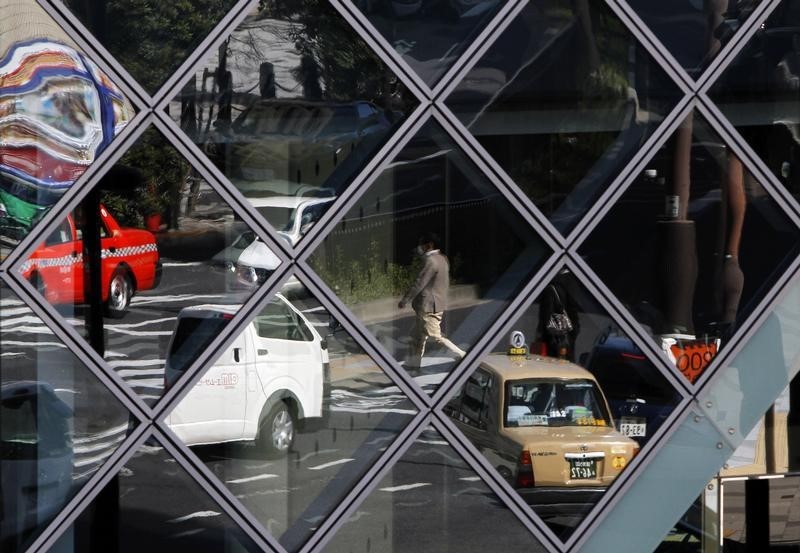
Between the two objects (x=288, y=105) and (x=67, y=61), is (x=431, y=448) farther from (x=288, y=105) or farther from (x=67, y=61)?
(x=67, y=61)

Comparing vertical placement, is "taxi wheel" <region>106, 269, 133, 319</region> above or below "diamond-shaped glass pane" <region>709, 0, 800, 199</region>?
below

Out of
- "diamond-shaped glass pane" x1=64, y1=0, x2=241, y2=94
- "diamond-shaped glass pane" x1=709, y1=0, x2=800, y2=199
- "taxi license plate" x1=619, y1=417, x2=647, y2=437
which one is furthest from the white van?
"diamond-shaped glass pane" x1=709, y1=0, x2=800, y2=199

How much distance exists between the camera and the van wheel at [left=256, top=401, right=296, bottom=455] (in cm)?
668

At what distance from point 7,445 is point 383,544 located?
7.69 ft

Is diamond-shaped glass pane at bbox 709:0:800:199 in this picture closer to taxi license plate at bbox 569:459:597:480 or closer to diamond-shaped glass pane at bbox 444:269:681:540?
diamond-shaped glass pane at bbox 444:269:681:540

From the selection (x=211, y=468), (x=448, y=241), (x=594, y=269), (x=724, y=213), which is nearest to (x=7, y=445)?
(x=211, y=468)

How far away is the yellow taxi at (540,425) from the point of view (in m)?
6.95

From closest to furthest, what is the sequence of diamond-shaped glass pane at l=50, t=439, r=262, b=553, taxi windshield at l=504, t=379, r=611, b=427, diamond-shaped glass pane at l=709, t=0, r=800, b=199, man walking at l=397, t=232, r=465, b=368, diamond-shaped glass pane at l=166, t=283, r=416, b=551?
diamond-shaped glass pane at l=50, t=439, r=262, b=553 < diamond-shaped glass pane at l=166, t=283, r=416, b=551 < man walking at l=397, t=232, r=465, b=368 < taxi windshield at l=504, t=379, r=611, b=427 < diamond-shaped glass pane at l=709, t=0, r=800, b=199

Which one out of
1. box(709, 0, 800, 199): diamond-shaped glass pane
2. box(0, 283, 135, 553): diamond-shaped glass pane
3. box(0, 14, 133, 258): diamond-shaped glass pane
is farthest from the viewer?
box(709, 0, 800, 199): diamond-shaped glass pane

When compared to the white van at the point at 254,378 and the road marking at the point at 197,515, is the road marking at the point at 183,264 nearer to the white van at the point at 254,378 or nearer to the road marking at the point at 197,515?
the white van at the point at 254,378

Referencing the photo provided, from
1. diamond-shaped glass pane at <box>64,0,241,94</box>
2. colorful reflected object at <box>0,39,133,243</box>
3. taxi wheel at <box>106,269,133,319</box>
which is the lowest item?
taxi wheel at <box>106,269,133,319</box>

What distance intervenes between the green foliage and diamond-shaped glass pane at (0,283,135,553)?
56.8 inches

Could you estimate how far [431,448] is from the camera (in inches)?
273

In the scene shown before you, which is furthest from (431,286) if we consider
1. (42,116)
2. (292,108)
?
(42,116)
